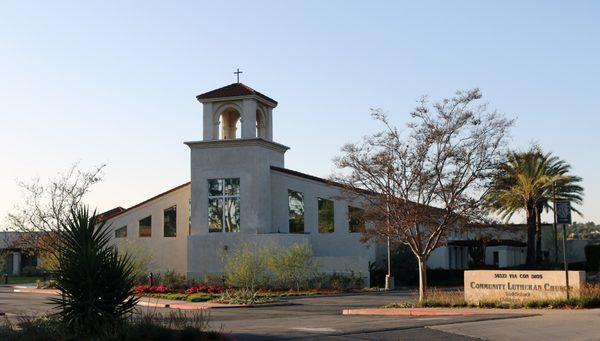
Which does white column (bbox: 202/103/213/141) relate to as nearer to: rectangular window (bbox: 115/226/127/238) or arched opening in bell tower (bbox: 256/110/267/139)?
Answer: arched opening in bell tower (bbox: 256/110/267/139)

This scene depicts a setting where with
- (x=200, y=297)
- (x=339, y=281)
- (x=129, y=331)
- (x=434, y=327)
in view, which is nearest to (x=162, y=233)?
(x=339, y=281)

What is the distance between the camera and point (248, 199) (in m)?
46.5

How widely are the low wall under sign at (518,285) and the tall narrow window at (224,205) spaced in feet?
73.6

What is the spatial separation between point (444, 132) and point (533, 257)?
86.1 feet

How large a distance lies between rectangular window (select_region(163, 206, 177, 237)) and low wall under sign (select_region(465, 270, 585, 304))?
27.5 meters

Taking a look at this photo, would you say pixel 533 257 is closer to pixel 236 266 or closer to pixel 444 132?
pixel 236 266

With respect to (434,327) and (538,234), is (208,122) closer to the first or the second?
(538,234)

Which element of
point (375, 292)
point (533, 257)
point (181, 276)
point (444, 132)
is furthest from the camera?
point (533, 257)

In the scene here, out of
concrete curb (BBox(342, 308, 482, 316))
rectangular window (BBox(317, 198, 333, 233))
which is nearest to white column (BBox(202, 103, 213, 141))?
rectangular window (BBox(317, 198, 333, 233))

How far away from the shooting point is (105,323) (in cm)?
1614

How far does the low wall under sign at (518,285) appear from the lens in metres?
24.1

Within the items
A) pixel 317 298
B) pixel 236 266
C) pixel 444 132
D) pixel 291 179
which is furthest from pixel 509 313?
pixel 291 179

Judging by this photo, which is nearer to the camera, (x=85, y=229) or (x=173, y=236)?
(x=85, y=229)

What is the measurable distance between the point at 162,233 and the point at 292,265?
41.2ft
